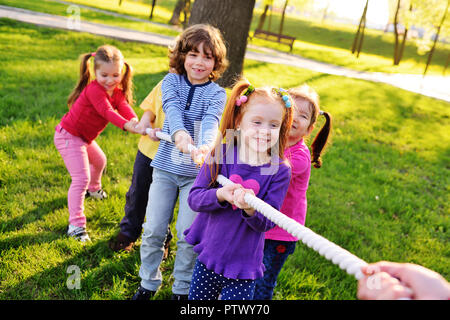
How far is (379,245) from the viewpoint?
4250 millimetres

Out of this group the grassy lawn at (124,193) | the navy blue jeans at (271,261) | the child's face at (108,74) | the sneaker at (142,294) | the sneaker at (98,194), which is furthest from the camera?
the sneaker at (98,194)

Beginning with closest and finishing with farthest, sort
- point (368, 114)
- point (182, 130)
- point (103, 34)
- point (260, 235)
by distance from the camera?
1. point (260, 235)
2. point (182, 130)
3. point (368, 114)
4. point (103, 34)

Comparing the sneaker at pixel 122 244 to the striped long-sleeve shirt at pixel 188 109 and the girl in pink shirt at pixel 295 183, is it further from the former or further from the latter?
the girl in pink shirt at pixel 295 183

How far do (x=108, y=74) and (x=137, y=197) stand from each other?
46.7 inches

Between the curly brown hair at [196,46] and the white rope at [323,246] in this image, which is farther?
the curly brown hair at [196,46]

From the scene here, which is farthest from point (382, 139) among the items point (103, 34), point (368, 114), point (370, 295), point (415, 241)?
point (103, 34)

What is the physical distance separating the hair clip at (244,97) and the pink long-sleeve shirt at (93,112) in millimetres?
1574

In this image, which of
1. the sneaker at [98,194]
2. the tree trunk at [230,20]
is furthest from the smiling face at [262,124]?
the tree trunk at [230,20]

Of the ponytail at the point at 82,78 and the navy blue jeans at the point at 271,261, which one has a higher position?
the ponytail at the point at 82,78

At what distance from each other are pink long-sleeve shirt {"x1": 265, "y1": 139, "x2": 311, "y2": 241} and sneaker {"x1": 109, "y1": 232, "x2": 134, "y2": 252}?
4.85ft

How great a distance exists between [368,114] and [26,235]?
30.2 feet

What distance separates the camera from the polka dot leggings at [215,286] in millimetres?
2139
